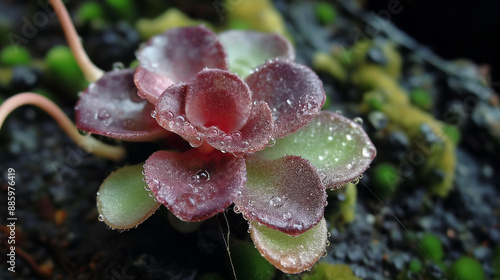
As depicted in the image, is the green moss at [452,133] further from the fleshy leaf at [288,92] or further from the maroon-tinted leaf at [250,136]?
the maroon-tinted leaf at [250,136]

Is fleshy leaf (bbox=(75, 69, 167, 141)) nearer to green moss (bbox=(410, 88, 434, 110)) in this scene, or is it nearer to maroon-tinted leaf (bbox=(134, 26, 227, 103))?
maroon-tinted leaf (bbox=(134, 26, 227, 103))

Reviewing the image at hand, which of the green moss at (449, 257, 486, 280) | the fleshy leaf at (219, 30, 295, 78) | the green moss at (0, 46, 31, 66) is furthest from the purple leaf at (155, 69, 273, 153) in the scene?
the green moss at (0, 46, 31, 66)

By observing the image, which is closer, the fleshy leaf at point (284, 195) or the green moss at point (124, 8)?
the fleshy leaf at point (284, 195)

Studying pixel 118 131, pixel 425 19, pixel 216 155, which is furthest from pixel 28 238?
pixel 425 19

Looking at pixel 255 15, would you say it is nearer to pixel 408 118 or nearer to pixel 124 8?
pixel 124 8

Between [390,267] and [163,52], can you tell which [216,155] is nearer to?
[163,52]

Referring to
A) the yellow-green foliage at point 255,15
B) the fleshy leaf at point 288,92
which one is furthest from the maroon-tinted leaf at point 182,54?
the yellow-green foliage at point 255,15

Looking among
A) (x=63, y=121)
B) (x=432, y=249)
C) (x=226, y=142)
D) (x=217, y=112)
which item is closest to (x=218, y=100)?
(x=217, y=112)
